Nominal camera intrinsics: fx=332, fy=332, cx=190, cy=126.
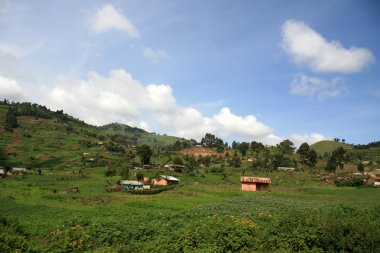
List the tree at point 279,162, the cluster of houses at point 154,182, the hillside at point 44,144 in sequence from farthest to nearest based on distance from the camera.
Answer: the tree at point 279,162 < the hillside at point 44,144 < the cluster of houses at point 154,182

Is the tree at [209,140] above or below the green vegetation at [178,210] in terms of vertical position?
above

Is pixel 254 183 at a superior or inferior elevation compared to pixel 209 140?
inferior

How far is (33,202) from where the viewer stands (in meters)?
44.7

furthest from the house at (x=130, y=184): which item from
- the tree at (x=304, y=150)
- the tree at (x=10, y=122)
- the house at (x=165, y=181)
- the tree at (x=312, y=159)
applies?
the tree at (x=10, y=122)

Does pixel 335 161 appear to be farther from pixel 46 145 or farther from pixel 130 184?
pixel 46 145

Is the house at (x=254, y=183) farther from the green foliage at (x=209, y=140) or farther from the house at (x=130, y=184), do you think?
the green foliage at (x=209, y=140)

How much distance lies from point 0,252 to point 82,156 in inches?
4484

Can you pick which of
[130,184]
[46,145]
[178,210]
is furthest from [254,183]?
[46,145]

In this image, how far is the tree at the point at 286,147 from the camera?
14899 centimetres

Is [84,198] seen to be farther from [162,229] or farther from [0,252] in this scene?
[0,252]

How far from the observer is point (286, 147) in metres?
150

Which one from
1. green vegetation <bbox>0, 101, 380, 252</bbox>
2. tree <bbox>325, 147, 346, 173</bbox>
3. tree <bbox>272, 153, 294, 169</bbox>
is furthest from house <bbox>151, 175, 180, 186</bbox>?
tree <bbox>325, 147, 346, 173</bbox>

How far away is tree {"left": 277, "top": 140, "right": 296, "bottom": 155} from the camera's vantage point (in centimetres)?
14899

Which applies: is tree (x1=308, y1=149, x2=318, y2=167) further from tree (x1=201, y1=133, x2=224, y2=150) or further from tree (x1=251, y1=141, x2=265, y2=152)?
tree (x1=201, y1=133, x2=224, y2=150)
